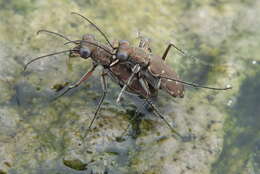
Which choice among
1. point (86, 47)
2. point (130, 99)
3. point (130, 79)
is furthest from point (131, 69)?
point (86, 47)

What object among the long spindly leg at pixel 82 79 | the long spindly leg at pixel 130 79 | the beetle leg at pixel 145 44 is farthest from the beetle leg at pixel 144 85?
the long spindly leg at pixel 82 79

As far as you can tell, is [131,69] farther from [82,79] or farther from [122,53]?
[82,79]

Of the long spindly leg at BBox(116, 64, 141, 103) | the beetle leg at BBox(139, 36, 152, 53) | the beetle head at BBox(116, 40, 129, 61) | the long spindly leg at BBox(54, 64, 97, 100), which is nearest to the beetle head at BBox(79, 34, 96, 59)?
the long spindly leg at BBox(54, 64, 97, 100)

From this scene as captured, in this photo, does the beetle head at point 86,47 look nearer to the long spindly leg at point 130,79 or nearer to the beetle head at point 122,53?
the beetle head at point 122,53

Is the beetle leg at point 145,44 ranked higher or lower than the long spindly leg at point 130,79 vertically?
higher

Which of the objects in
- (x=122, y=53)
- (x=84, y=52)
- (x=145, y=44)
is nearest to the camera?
(x=84, y=52)

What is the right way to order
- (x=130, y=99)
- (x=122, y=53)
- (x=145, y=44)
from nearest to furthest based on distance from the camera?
(x=122, y=53) < (x=130, y=99) < (x=145, y=44)

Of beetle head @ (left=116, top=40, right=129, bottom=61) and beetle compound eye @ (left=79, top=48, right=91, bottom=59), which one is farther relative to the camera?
beetle head @ (left=116, top=40, right=129, bottom=61)

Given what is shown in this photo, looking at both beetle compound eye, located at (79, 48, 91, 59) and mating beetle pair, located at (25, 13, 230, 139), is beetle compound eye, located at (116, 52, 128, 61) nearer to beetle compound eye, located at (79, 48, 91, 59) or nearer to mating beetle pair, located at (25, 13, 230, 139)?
mating beetle pair, located at (25, 13, 230, 139)
